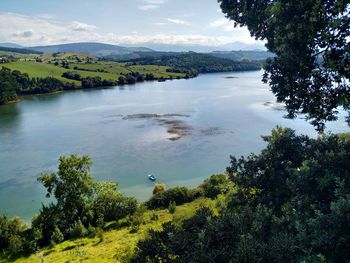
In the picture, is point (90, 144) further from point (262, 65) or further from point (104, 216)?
point (262, 65)

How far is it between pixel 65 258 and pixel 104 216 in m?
10.5

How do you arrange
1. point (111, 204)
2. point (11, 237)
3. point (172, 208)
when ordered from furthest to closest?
point (111, 204), point (172, 208), point (11, 237)

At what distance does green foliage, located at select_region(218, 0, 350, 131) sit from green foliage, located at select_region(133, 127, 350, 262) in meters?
1.89

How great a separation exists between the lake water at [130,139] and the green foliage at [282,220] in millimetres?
35090

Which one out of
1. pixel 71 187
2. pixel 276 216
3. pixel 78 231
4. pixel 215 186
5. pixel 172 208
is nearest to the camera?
pixel 276 216

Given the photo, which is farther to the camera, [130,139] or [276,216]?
[130,139]

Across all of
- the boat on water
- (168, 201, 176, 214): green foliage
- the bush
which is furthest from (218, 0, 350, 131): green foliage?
the boat on water

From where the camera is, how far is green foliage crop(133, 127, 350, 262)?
11.5 meters

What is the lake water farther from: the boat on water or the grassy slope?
the grassy slope

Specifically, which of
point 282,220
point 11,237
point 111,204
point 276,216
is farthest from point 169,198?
point 282,220

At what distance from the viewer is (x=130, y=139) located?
3155 inches

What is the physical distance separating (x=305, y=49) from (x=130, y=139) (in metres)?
65.6

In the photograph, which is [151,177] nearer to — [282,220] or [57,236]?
[57,236]

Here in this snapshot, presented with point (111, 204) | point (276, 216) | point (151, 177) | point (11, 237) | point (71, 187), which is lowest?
point (151, 177)
